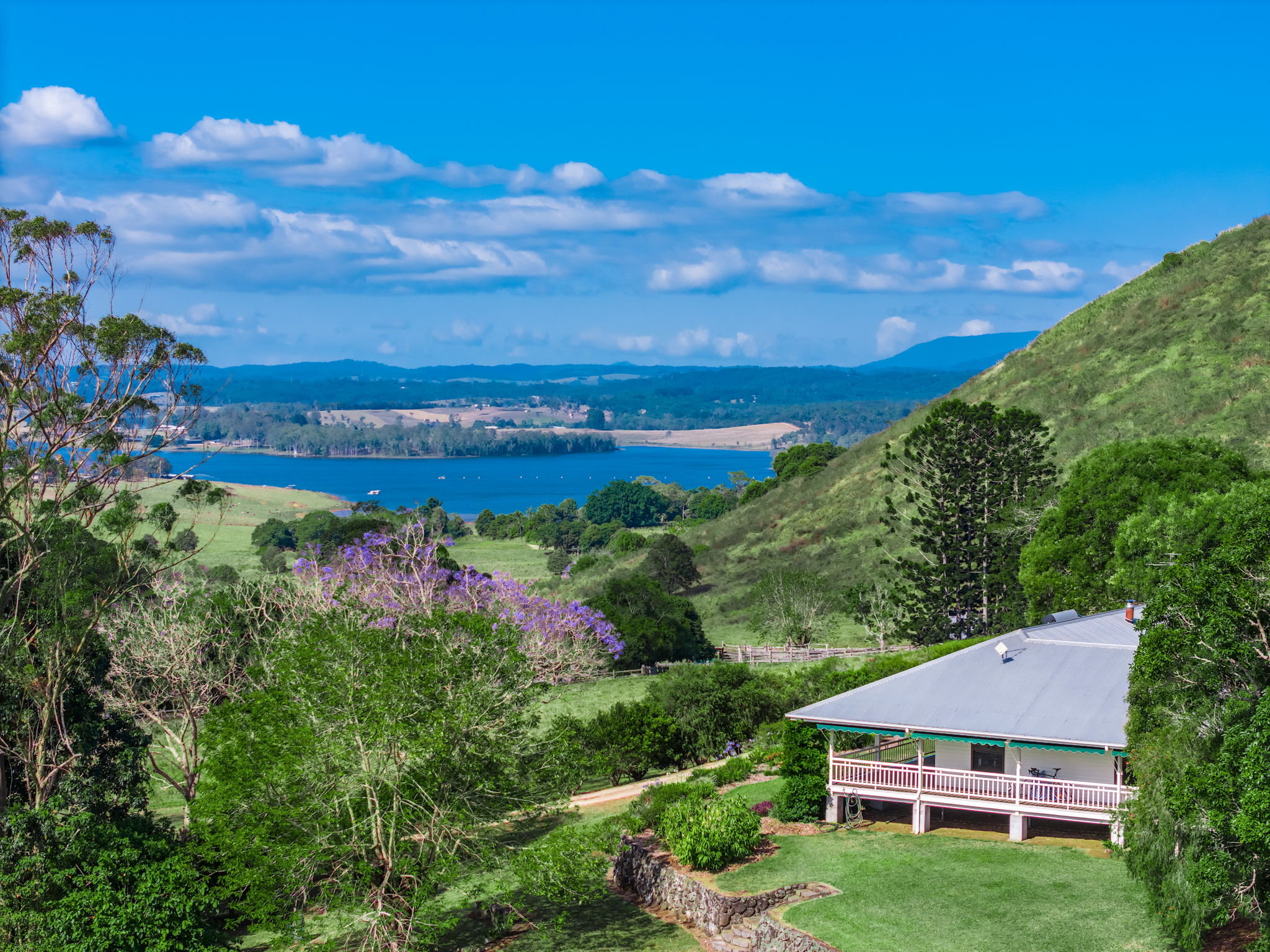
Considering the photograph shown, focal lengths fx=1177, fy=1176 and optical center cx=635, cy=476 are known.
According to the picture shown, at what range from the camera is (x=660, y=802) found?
25.4 meters

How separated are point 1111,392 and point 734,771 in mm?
47025

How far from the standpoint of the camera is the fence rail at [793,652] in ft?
160

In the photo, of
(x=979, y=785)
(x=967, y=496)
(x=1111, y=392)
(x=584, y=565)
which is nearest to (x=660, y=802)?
(x=979, y=785)

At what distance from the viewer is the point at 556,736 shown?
22203 millimetres

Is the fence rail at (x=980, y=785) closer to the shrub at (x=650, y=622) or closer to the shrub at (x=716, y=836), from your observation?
the shrub at (x=716, y=836)

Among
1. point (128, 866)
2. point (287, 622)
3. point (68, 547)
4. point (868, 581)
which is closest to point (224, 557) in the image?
point (868, 581)

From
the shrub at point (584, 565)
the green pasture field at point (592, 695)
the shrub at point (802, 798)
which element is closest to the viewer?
the shrub at point (802, 798)

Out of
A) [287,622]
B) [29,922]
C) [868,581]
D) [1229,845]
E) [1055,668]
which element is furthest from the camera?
[868,581]

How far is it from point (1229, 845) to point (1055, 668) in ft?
31.3

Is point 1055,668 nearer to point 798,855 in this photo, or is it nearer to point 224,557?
point 798,855

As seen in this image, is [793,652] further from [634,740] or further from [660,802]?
[660,802]

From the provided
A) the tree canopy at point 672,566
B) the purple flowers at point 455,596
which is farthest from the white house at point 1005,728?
the tree canopy at point 672,566

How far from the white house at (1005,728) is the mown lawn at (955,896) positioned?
90 centimetres

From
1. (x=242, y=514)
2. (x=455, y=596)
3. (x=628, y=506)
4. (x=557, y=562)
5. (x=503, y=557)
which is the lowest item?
(x=503, y=557)
